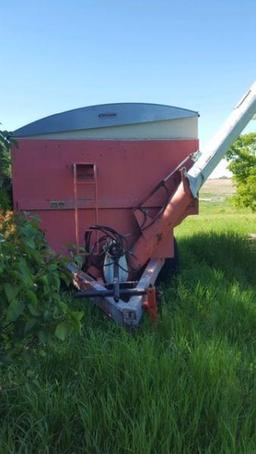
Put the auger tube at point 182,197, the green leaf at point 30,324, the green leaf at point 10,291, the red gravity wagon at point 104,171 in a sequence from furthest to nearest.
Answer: the red gravity wagon at point 104,171, the auger tube at point 182,197, the green leaf at point 30,324, the green leaf at point 10,291

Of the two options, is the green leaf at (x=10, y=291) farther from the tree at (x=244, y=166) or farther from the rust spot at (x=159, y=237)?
the tree at (x=244, y=166)

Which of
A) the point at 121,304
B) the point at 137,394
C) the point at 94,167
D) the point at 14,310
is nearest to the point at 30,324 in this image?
the point at 14,310

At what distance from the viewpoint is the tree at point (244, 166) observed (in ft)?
44.5

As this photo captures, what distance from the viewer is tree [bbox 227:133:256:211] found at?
44.5ft

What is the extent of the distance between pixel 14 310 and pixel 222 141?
4406mm

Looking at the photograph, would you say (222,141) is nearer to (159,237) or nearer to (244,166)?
(159,237)

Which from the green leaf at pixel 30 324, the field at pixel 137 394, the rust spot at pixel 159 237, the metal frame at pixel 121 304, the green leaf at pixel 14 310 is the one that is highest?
the green leaf at pixel 14 310

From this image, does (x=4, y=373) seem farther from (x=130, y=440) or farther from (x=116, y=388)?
(x=130, y=440)

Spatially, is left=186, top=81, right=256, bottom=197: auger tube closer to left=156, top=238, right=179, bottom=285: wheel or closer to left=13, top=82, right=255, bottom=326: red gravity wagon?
left=13, top=82, right=255, bottom=326: red gravity wagon

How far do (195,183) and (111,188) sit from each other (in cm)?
104

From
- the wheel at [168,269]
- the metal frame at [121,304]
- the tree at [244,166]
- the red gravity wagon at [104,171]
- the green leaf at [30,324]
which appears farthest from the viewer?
the tree at [244,166]

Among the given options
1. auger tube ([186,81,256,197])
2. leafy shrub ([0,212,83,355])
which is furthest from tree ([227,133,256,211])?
leafy shrub ([0,212,83,355])

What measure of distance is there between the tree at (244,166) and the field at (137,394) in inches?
391

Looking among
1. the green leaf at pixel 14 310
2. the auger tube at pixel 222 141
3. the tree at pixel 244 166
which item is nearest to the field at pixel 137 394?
the green leaf at pixel 14 310
